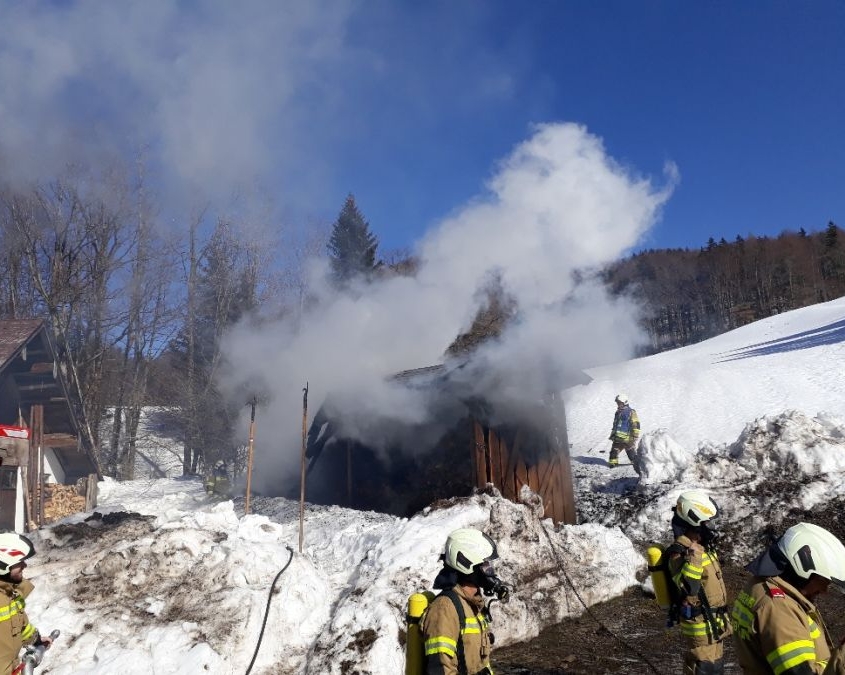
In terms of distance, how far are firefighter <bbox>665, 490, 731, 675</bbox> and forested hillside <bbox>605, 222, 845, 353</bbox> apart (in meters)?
47.1

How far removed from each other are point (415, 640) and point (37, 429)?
48.2 feet

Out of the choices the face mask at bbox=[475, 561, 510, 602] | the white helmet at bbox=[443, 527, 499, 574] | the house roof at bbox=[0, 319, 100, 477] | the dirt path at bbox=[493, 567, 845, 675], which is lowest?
the dirt path at bbox=[493, 567, 845, 675]

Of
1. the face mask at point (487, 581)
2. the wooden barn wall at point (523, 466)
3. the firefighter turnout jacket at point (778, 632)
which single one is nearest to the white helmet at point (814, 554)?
the firefighter turnout jacket at point (778, 632)

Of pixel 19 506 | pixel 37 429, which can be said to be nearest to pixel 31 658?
pixel 19 506

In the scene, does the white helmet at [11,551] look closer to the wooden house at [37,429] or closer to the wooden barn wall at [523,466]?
the wooden barn wall at [523,466]

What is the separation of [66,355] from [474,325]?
19.4 meters

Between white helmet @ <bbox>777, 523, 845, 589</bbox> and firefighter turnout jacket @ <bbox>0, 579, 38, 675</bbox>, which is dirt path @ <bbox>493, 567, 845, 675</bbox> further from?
firefighter turnout jacket @ <bbox>0, 579, 38, 675</bbox>

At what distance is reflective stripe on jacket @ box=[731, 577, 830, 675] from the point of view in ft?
8.39

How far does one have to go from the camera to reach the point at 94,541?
27.6 ft

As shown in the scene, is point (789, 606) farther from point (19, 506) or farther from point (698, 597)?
point (19, 506)

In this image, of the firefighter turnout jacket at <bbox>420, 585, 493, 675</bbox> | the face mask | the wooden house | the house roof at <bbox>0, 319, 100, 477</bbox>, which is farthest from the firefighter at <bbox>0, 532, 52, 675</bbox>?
the house roof at <bbox>0, 319, 100, 477</bbox>

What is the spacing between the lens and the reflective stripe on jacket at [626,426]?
14.6m

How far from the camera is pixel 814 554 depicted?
2.77 metres

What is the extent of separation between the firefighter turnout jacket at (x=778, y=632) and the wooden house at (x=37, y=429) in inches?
528
